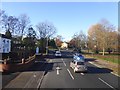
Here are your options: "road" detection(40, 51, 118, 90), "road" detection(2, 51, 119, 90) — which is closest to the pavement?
"road" detection(2, 51, 119, 90)

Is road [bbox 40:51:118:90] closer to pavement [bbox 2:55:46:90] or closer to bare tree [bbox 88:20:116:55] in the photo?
pavement [bbox 2:55:46:90]

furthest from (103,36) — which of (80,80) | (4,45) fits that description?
(80,80)

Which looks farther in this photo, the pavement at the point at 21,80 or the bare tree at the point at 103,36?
the bare tree at the point at 103,36

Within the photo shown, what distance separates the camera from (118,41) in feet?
299

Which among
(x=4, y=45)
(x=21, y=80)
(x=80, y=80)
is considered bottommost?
(x=80, y=80)

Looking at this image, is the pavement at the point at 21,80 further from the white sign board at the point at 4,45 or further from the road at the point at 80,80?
the white sign board at the point at 4,45

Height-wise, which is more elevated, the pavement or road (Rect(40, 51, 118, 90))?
the pavement

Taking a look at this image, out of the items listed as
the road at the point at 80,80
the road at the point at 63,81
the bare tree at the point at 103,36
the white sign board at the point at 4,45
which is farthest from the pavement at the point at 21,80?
the bare tree at the point at 103,36

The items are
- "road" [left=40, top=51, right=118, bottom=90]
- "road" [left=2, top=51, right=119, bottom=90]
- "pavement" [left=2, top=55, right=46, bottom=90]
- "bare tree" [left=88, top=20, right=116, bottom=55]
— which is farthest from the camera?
"bare tree" [left=88, top=20, right=116, bottom=55]

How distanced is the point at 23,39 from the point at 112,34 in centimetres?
2994

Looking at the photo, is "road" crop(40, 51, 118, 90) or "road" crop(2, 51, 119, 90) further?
"road" crop(40, 51, 118, 90)

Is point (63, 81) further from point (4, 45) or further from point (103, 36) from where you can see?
point (103, 36)

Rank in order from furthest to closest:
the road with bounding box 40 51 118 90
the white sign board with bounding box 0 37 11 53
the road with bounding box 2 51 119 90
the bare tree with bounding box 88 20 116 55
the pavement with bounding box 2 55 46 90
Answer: the bare tree with bounding box 88 20 116 55
the white sign board with bounding box 0 37 11 53
the road with bounding box 40 51 118 90
the road with bounding box 2 51 119 90
the pavement with bounding box 2 55 46 90

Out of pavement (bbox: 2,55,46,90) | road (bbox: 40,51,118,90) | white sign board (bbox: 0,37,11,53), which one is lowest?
road (bbox: 40,51,118,90)
